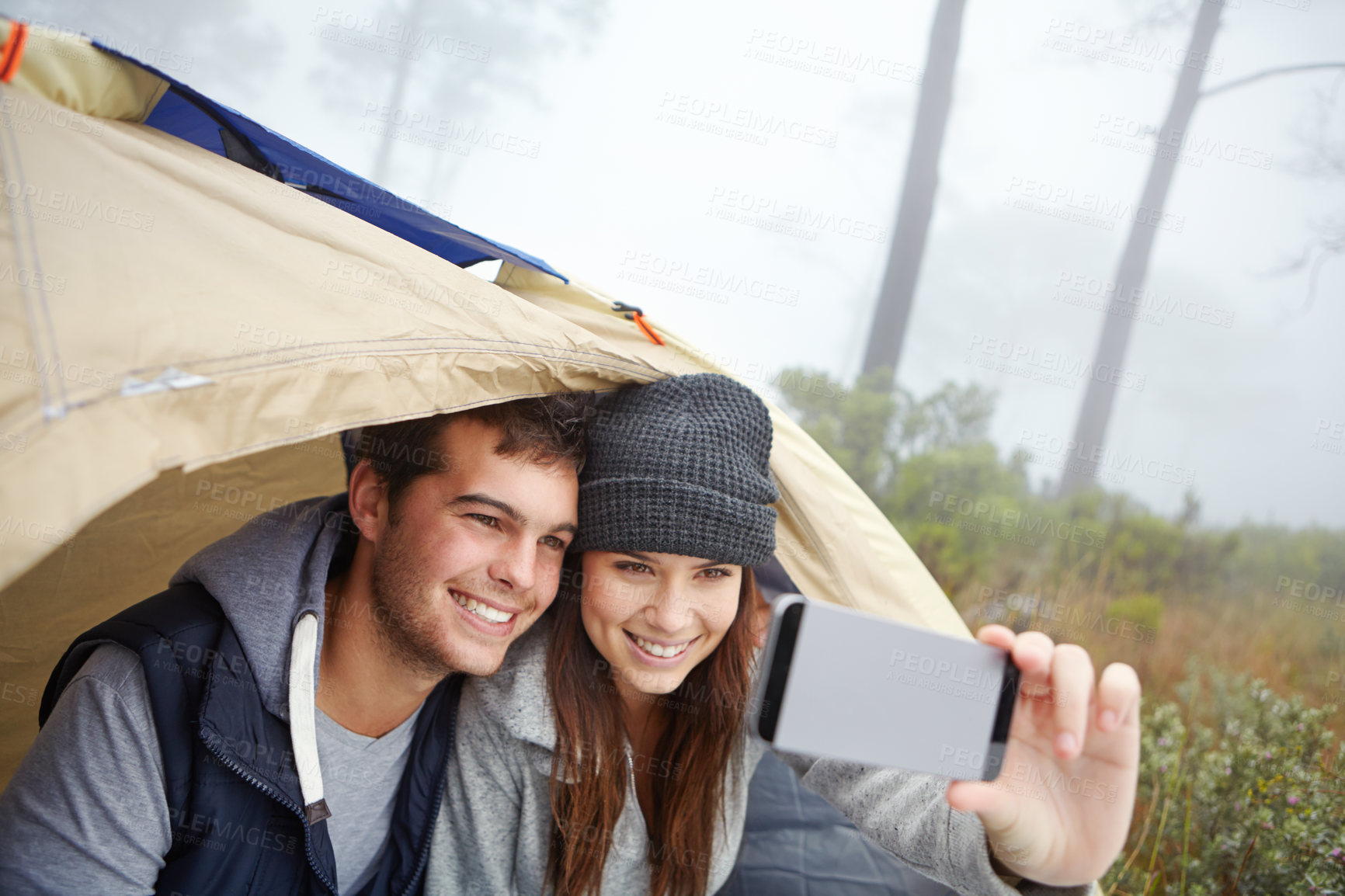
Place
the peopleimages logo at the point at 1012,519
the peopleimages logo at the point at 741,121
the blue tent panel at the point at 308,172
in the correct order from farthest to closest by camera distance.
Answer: the peopleimages logo at the point at 741,121, the peopleimages logo at the point at 1012,519, the blue tent panel at the point at 308,172

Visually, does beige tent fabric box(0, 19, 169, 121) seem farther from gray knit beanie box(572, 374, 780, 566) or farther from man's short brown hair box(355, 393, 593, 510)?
gray knit beanie box(572, 374, 780, 566)

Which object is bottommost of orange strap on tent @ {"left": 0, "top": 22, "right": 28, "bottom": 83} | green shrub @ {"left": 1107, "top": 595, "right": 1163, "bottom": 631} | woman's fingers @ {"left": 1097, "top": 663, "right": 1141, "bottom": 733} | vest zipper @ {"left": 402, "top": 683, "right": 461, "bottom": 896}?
vest zipper @ {"left": 402, "top": 683, "right": 461, "bottom": 896}

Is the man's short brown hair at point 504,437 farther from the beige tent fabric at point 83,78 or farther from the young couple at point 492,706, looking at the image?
the beige tent fabric at point 83,78

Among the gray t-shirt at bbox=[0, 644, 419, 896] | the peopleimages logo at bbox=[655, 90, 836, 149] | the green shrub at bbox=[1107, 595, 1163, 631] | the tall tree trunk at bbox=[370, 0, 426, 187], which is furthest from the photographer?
the tall tree trunk at bbox=[370, 0, 426, 187]

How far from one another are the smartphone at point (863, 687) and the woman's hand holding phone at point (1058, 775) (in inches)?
3.0

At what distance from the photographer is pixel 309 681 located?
4.43ft

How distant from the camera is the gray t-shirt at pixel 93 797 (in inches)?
44.4

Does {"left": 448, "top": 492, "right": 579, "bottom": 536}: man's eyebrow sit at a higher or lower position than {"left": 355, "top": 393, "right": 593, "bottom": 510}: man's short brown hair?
→ lower

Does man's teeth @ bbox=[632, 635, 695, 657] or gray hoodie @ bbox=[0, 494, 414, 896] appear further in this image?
man's teeth @ bbox=[632, 635, 695, 657]

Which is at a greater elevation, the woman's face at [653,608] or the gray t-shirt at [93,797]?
the woman's face at [653,608]

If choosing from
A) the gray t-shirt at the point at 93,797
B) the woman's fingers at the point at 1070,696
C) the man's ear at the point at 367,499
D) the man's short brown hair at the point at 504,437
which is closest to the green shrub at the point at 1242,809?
the woman's fingers at the point at 1070,696

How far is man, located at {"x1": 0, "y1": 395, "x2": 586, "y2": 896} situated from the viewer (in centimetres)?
119

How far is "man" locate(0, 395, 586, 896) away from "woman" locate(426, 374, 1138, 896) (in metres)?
0.12

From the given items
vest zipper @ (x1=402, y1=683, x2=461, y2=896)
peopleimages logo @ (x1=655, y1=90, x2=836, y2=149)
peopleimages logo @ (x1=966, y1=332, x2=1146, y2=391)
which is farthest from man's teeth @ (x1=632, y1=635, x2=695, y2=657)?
peopleimages logo @ (x1=655, y1=90, x2=836, y2=149)
